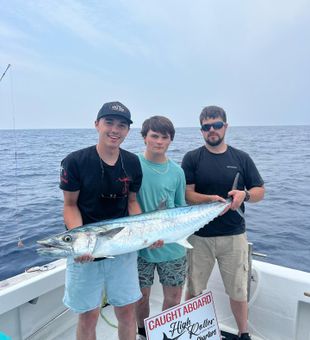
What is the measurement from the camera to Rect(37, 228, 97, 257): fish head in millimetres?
2242

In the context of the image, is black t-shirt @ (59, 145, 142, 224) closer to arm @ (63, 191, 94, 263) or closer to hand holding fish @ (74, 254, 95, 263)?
arm @ (63, 191, 94, 263)

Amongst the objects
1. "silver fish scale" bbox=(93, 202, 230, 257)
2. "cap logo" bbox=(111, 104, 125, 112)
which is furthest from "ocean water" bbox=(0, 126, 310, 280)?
"cap logo" bbox=(111, 104, 125, 112)

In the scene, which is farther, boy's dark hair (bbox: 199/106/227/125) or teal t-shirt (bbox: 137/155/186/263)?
boy's dark hair (bbox: 199/106/227/125)

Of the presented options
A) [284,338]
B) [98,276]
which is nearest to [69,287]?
[98,276]

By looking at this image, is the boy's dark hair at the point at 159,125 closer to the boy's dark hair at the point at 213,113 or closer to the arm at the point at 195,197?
the boy's dark hair at the point at 213,113

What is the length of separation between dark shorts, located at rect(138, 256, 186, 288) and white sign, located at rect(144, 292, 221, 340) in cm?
24

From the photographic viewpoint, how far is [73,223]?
241 centimetres

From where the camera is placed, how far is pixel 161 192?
289 centimetres

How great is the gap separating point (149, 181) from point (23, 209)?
7297 mm

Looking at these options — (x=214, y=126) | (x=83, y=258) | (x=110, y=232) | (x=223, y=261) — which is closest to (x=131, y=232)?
(x=110, y=232)

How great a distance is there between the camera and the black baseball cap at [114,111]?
2465 millimetres

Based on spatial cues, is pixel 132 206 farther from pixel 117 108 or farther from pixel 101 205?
pixel 117 108

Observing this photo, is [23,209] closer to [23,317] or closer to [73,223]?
[23,317]

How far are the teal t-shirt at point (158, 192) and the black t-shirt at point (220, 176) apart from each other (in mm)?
290
